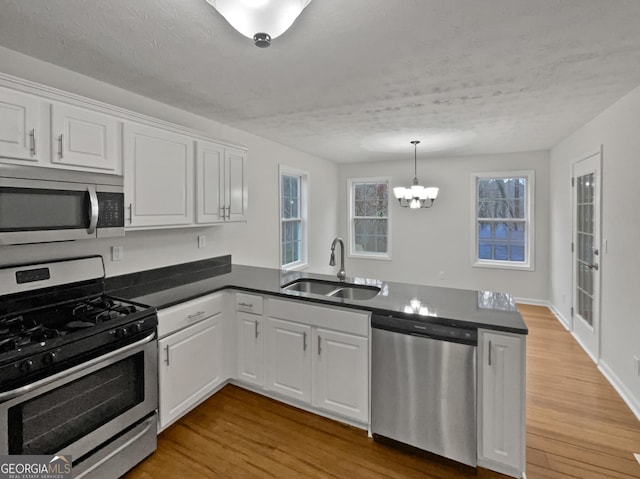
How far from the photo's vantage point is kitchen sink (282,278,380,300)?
108 inches

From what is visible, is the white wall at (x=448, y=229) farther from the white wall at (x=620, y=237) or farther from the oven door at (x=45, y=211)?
the oven door at (x=45, y=211)

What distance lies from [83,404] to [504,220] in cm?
571

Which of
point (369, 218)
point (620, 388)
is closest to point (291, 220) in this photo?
point (369, 218)

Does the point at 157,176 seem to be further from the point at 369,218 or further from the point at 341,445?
the point at 369,218

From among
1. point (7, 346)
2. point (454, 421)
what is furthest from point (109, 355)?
point (454, 421)

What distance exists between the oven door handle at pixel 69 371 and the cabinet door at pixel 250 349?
772 mm

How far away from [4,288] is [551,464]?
328 cm

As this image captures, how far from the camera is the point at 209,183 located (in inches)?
112

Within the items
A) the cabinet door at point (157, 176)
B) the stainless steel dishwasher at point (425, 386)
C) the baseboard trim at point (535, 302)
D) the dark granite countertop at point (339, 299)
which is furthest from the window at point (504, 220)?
the cabinet door at point (157, 176)

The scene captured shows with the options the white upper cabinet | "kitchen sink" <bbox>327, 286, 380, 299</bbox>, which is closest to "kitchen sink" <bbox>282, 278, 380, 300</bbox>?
"kitchen sink" <bbox>327, 286, 380, 299</bbox>

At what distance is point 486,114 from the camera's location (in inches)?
125

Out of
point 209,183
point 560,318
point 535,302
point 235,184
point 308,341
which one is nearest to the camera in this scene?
point 308,341

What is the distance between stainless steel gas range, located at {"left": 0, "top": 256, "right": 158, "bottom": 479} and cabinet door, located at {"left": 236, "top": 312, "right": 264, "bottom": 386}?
2.48ft

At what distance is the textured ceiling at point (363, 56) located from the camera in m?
1.58
